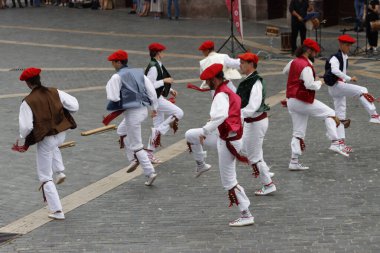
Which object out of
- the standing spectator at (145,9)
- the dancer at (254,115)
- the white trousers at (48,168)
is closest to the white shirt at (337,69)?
the dancer at (254,115)

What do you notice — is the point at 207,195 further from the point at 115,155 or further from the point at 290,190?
the point at 115,155

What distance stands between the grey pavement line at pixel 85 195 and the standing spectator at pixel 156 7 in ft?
64.2

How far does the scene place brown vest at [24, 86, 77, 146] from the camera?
419 inches

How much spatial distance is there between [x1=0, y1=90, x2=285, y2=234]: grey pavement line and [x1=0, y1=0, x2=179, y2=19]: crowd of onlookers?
1949 cm

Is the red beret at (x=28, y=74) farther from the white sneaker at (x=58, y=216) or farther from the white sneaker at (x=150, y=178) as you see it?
the white sneaker at (x=150, y=178)

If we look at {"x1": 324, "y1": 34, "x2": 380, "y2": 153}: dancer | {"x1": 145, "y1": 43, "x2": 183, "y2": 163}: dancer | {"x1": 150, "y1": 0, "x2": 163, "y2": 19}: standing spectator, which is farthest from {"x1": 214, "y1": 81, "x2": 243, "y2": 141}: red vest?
{"x1": 150, "y1": 0, "x2": 163, "y2": 19}: standing spectator

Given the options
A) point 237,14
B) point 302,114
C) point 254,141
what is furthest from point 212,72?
point 237,14

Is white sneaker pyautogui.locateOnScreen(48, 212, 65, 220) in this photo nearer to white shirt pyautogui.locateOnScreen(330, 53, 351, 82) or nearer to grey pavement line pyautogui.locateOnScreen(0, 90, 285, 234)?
grey pavement line pyautogui.locateOnScreen(0, 90, 285, 234)

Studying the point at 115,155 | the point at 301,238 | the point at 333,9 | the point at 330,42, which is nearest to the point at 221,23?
the point at 333,9

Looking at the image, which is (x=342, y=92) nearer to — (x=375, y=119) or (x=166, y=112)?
(x=375, y=119)

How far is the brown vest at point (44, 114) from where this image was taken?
10.6m

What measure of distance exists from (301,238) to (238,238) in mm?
706

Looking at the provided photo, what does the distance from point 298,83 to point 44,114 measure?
3.74 meters

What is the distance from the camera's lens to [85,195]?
11766 mm
